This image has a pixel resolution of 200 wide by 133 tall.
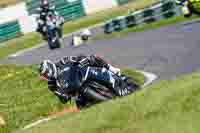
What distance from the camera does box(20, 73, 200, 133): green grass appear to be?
19.3 ft

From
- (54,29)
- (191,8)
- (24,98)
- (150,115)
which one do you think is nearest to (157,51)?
(24,98)

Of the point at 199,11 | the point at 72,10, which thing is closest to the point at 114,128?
the point at 199,11

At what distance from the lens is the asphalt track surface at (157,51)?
14.3 m

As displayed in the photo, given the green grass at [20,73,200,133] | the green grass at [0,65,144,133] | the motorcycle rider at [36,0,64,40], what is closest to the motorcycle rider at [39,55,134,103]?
the green grass at [0,65,144,133]

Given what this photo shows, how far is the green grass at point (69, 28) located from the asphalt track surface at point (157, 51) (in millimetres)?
9387

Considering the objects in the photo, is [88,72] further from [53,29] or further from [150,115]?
[53,29]

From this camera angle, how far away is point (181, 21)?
23703 millimetres

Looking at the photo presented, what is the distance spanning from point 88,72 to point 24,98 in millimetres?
4747

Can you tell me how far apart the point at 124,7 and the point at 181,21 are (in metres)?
20.1

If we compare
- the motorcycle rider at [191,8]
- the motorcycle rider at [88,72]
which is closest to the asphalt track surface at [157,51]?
the motorcycle rider at [191,8]

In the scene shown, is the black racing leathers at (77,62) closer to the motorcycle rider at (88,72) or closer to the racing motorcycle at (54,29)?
the motorcycle rider at (88,72)

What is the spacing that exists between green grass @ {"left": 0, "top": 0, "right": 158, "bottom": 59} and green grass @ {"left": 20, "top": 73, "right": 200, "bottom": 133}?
1001 inches

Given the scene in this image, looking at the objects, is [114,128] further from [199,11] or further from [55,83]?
[199,11]

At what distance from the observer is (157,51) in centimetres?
1720
